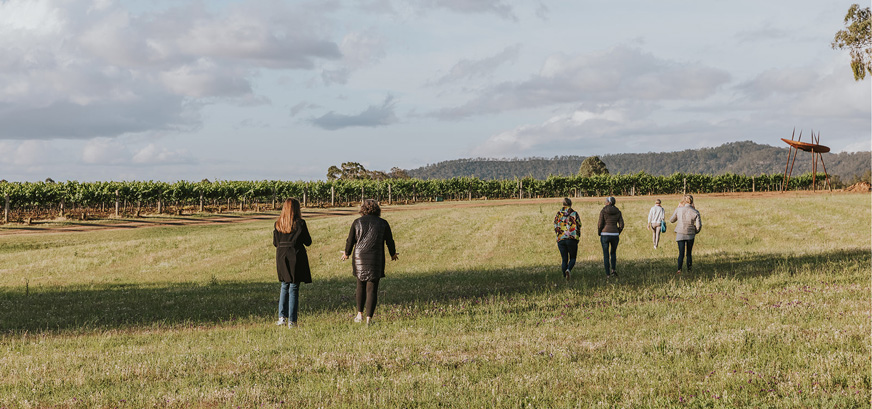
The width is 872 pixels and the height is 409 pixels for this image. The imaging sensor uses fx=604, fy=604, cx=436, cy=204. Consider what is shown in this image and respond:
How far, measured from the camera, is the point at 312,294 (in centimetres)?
1611

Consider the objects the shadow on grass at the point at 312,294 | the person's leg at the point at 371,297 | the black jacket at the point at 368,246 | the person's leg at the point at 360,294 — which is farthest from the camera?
the shadow on grass at the point at 312,294

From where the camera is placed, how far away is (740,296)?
12156 millimetres

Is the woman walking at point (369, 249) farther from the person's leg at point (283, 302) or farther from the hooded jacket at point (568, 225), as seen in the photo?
the hooded jacket at point (568, 225)

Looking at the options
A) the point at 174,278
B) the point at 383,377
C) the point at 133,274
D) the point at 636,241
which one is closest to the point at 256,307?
the point at 383,377

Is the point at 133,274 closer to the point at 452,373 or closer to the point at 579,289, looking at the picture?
the point at 579,289

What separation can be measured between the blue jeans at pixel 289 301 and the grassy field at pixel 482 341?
0.35 meters

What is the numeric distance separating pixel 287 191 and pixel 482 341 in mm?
73632

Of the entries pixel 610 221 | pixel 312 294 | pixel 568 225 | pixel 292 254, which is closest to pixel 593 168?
pixel 610 221

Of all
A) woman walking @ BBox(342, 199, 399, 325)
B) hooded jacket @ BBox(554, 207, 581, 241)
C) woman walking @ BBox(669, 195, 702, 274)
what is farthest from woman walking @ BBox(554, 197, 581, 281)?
woman walking @ BBox(342, 199, 399, 325)

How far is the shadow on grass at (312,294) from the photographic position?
42.7 ft

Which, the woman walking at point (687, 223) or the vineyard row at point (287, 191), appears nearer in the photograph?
the woman walking at point (687, 223)

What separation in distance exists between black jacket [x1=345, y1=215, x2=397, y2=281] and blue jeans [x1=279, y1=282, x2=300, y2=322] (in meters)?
1.24

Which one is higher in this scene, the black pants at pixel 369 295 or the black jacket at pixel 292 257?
the black jacket at pixel 292 257

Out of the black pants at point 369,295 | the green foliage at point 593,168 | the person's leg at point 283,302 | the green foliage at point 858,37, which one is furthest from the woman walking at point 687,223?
the green foliage at point 593,168
